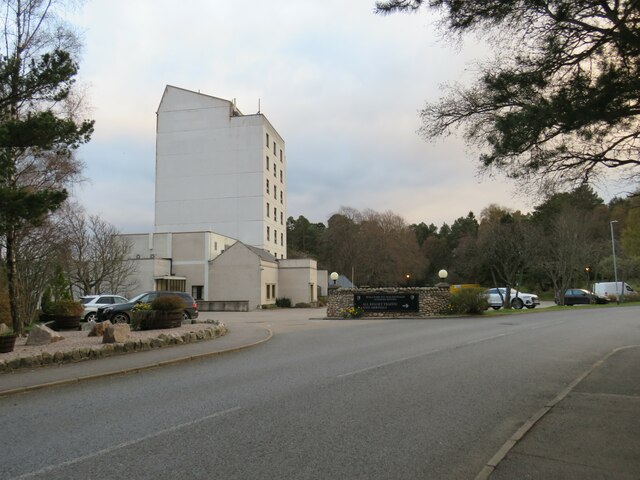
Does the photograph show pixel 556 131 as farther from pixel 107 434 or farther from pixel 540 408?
pixel 107 434

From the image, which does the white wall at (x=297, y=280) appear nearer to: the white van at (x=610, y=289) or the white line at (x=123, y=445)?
the white van at (x=610, y=289)

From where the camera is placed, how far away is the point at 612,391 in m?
8.19

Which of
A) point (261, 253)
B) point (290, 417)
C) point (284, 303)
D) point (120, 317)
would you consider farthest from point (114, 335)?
point (284, 303)

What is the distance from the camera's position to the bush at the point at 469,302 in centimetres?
3098

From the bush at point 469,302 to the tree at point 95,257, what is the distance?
25861 millimetres

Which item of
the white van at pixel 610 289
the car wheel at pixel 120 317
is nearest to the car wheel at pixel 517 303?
the white van at pixel 610 289

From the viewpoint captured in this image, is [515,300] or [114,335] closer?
[114,335]

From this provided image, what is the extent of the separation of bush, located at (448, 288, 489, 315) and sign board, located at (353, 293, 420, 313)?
2.26 meters

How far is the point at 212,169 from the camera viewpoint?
59188 mm

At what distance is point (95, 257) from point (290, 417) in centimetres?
3780

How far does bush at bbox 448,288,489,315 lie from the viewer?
30984 millimetres

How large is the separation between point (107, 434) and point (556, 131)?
7.65m

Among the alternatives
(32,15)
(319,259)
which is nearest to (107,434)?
(32,15)

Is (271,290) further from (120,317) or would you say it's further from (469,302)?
(120,317)
